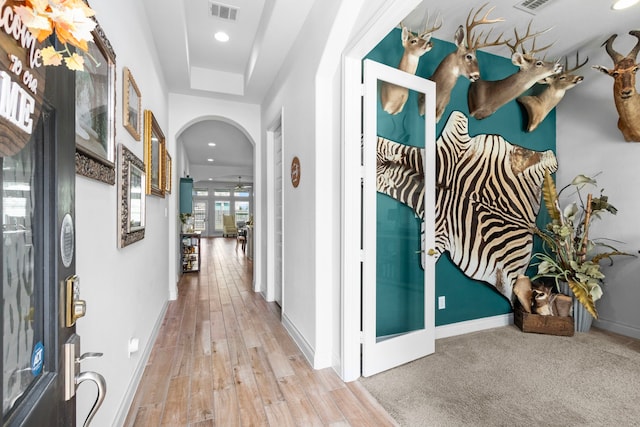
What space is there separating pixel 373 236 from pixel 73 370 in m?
1.84

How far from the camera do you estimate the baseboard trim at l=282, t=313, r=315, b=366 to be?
2.47 meters

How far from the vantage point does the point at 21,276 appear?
555 millimetres

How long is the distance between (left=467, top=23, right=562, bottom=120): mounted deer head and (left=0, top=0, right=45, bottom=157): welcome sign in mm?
3439

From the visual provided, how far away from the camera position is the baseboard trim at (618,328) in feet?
9.93

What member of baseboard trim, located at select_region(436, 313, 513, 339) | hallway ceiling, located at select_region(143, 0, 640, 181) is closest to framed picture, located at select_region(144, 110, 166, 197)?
hallway ceiling, located at select_region(143, 0, 640, 181)

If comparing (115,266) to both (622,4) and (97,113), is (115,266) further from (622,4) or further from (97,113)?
(622,4)

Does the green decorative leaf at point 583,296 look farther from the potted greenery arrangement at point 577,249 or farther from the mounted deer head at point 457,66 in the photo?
the mounted deer head at point 457,66

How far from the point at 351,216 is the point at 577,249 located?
2776 mm

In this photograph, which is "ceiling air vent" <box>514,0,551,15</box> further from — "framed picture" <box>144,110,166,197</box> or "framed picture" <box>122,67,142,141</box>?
"framed picture" <box>144,110,166,197</box>

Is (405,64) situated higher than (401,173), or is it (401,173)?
(405,64)

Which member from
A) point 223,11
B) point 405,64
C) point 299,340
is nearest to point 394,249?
point 299,340

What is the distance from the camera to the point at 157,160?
10.4 feet

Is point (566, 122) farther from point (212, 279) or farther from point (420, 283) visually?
point (212, 279)

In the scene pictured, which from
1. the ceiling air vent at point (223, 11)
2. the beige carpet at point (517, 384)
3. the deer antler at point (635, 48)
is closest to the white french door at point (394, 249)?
the beige carpet at point (517, 384)
